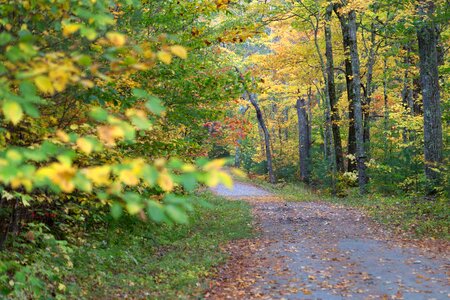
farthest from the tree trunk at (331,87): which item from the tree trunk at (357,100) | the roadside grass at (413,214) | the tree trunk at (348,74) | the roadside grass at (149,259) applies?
the roadside grass at (149,259)

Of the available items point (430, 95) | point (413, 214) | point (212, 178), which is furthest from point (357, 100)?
point (212, 178)

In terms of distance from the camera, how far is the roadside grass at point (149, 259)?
6797 millimetres

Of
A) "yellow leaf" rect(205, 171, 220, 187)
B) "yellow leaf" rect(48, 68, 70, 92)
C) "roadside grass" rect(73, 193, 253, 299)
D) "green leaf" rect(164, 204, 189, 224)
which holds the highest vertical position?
"yellow leaf" rect(48, 68, 70, 92)

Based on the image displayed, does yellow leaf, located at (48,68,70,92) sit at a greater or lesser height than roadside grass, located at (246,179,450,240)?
greater

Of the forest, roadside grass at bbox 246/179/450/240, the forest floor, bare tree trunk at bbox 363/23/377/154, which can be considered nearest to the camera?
the forest

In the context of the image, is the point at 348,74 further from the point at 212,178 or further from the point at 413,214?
the point at 212,178

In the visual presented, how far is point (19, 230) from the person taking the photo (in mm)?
6531

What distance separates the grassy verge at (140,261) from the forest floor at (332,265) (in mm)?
427

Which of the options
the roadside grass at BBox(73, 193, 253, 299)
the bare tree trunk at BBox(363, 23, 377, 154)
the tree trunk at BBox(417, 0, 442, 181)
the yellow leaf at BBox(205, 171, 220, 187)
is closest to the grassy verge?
the roadside grass at BBox(73, 193, 253, 299)

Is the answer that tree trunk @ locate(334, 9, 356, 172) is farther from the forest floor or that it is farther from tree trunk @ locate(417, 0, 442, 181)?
the forest floor

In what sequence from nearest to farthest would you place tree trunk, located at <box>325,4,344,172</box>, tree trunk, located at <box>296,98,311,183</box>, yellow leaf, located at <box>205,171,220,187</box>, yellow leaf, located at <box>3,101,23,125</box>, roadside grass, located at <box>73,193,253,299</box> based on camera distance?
yellow leaf, located at <box>205,171,220,187</box> → yellow leaf, located at <box>3,101,23,125</box> → roadside grass, located at <box>73,193,253,299</box> → tree trunk, located at <box>325,4,344,172</box> → tree trunk, located at <box>296,98,311,183</box>

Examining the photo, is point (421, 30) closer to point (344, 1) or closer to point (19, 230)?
point (344, 1)

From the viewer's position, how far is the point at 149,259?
8781 mm

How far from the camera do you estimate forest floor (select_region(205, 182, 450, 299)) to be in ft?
23.5
